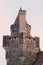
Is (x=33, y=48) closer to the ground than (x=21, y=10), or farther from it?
closer to the ground

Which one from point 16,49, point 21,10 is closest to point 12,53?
point 16,49

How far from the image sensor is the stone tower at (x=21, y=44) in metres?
105

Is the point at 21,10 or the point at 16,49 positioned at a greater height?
the point at 21,10

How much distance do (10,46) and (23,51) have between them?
2.78 metres

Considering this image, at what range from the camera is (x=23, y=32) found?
10588 cm

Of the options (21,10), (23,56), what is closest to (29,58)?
(23,56)

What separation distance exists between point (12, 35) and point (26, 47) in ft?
12.5

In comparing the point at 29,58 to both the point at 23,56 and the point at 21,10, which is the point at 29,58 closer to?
the point at 23,56

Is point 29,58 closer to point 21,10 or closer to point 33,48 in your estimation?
point 33,48

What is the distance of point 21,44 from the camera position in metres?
105

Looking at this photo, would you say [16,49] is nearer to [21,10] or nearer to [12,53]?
[12,53]

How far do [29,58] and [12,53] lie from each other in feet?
10.7

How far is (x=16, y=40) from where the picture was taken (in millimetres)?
105250

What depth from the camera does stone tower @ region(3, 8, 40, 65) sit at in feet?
344
